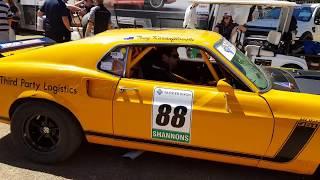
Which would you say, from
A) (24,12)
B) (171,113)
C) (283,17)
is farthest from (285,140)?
(24,12)

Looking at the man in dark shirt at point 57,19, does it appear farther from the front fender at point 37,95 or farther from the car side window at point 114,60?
the car side window at point 114,60

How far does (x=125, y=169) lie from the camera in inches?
167

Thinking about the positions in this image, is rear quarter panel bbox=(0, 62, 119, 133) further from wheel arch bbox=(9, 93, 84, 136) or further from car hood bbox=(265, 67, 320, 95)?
car hood bbox=(265, 67, 320, 95)

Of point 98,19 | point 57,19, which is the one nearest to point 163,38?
point 57,19

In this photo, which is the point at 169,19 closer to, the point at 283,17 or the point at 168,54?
the point at 283,17

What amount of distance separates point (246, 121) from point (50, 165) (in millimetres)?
2027

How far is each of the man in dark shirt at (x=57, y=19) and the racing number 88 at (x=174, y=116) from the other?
3765mm

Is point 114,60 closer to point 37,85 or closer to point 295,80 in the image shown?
point 37,85

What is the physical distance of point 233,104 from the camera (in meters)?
3.67

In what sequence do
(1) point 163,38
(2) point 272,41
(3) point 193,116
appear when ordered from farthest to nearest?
(2) point 272,41, (1) point 163,38, (3) point 193,116

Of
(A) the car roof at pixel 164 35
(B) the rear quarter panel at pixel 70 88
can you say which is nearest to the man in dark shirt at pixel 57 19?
(A) the car roof at pixel 164 35

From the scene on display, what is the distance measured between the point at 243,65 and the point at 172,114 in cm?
86

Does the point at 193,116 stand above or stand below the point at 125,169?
above

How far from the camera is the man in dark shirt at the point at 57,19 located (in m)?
6.91
